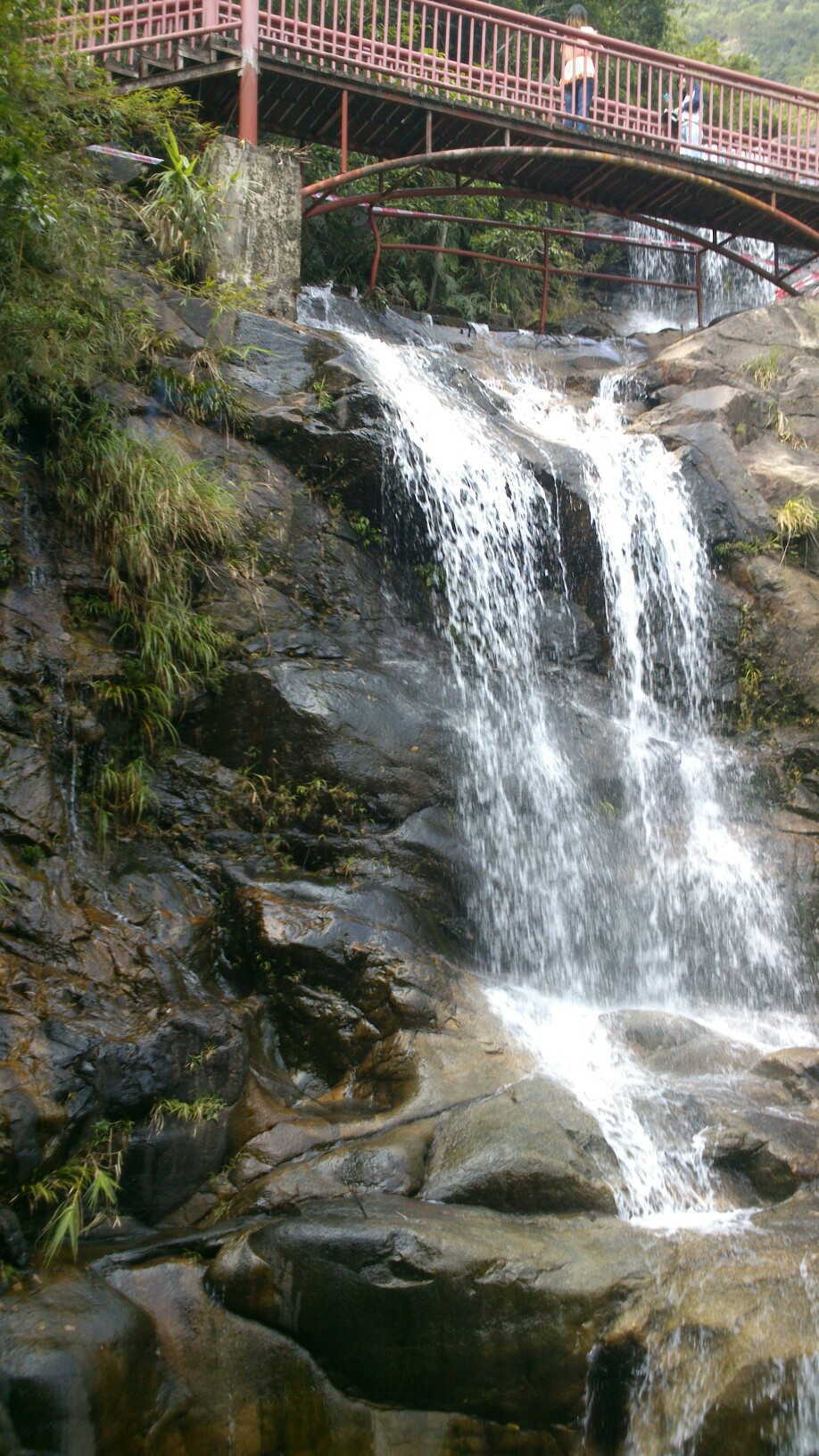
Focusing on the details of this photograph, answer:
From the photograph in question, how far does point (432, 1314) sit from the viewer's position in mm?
4613

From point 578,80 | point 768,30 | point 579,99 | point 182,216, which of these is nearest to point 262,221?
point 182,216

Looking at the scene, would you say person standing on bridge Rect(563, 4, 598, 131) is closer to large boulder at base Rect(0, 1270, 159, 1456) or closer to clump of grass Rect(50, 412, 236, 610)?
clump of grass Rect(50, 412, 236, 610)

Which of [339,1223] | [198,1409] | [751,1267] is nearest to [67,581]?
[339,1223]

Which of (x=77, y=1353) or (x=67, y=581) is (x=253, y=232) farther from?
(x=77, y=1353)

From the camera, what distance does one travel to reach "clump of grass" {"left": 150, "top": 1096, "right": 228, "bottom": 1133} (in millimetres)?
5277

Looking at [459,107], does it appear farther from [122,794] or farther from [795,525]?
[122,794]

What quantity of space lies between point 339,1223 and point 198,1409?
0.89 meters

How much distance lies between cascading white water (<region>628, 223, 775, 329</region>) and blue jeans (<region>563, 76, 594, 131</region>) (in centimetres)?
480

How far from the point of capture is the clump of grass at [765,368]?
1254 centimetres

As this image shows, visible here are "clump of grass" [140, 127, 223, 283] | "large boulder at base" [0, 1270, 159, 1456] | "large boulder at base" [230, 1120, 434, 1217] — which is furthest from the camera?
"clump of grass" [140, 127, 223, 283]

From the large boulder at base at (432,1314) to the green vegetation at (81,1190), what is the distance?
2.06 ft

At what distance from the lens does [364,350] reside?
34.2 ft

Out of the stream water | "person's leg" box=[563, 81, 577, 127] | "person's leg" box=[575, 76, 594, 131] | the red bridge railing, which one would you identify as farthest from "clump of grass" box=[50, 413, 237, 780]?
"person's leg" box=[575, 76, 594, 131]

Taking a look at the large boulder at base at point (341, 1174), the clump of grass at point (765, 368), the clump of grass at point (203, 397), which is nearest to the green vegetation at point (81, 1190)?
the large boulder at base at point (341, 1174)
